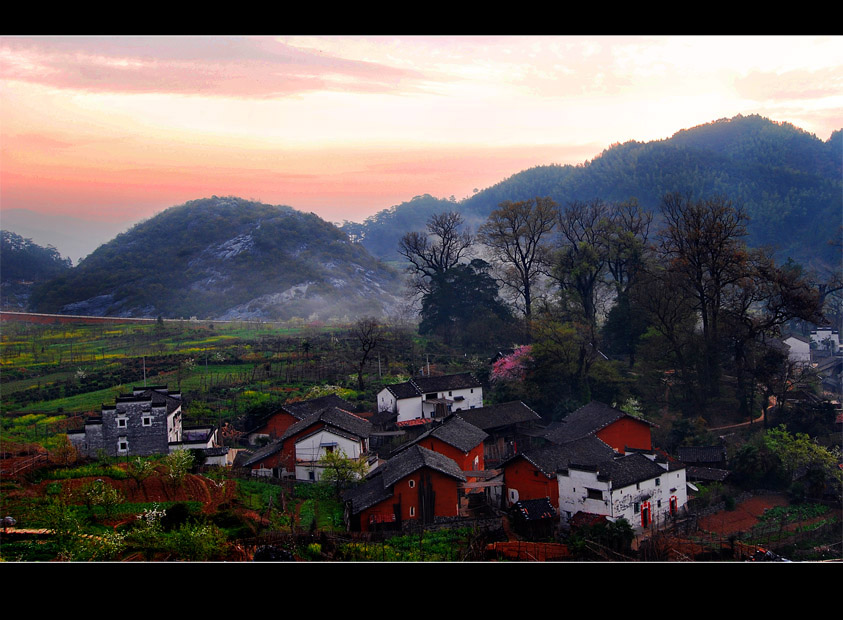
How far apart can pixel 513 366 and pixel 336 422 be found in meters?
6.83

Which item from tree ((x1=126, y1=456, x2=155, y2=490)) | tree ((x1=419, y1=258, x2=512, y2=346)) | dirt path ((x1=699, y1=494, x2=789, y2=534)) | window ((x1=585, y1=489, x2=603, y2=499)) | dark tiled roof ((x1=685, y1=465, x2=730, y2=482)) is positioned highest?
tree ((x1=419, y1=258, x2=512, y2=346))

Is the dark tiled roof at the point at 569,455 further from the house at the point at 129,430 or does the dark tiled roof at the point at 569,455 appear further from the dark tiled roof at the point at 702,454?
the house at the point at 129,430

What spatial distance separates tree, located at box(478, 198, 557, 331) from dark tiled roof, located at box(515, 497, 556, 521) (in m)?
12.4

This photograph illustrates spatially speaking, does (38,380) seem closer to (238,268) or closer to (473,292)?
(473,292)

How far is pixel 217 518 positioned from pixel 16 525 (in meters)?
2.46

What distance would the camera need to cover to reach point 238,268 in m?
43.9

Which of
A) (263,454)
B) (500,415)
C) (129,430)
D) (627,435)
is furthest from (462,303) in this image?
(129,430)

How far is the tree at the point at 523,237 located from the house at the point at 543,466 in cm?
1081

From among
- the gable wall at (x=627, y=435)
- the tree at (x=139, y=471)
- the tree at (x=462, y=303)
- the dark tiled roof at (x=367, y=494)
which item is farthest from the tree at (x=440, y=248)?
the tree at (x=139, y=471)

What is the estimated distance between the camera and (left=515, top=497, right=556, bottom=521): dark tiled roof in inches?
412

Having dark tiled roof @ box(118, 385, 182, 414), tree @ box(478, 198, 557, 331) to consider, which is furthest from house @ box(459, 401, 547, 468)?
tree @ box(478, 198, 557, 331)

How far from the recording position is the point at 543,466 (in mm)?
11617

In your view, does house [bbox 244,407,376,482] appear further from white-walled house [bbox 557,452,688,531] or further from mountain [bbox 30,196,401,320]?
mountain [bbox 30,196,401,320]

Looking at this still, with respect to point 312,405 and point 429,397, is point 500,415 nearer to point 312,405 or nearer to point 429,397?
point 429,397
